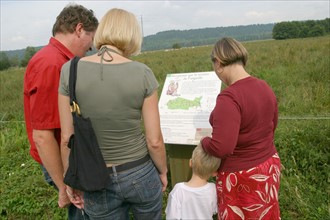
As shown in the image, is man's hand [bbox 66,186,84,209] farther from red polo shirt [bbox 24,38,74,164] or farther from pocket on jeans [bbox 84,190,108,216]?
red polo shirt [bbox 24,38,74,164]

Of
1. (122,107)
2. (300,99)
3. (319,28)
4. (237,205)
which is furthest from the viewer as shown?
(319,28)

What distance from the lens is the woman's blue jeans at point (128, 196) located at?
1.91m

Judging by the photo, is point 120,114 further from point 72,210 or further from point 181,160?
point 181,160

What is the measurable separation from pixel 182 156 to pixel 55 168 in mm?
1690

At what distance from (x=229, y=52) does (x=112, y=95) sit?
867 mm

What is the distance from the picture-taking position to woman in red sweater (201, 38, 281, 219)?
2.01 m

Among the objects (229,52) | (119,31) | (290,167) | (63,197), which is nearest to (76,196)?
(63,197)

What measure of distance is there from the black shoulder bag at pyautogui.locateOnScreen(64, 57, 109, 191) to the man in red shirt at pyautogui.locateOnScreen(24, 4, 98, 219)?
213 millimetres

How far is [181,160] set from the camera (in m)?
3.47

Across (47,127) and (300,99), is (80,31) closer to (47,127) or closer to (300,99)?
(47,127)

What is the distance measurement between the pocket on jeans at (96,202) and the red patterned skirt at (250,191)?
0.88 metres

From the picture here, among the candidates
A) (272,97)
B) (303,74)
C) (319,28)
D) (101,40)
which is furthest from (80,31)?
(319,28)

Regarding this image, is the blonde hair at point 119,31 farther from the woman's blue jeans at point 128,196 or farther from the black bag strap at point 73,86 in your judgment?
the woman's blue jeans at point 128,196

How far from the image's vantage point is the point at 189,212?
230 centimetres
